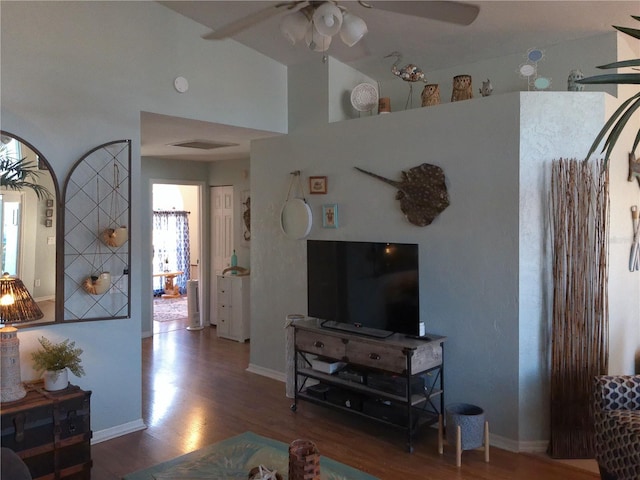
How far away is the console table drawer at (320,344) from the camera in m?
3.94

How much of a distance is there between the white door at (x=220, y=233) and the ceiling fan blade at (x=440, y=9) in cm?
526

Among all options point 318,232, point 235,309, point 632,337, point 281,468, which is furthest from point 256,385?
point 632,337

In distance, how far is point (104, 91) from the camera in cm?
368

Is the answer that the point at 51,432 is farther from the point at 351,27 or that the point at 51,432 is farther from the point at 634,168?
the point at 634,168

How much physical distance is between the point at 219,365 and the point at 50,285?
2417 mm

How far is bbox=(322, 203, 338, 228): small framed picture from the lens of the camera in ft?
14.8

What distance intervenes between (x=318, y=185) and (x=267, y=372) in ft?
6.31

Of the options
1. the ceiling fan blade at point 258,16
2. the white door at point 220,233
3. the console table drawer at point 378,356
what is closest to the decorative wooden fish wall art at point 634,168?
the console table drawer at point 378,356

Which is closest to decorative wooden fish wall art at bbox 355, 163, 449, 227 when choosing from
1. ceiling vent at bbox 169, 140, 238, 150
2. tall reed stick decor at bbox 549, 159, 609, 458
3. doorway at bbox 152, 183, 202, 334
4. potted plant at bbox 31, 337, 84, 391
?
tall reed stick decor at bbox 549, 159, 609, 458

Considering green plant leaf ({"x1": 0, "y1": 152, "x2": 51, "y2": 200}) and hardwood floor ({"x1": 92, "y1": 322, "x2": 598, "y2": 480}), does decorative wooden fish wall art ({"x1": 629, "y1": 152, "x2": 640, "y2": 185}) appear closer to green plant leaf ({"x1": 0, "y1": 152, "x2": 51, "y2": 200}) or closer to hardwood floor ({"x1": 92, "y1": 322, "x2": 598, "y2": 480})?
hardwood floor ({"x1": 92, "y1": 322, "x2": 598, "y2": 480})

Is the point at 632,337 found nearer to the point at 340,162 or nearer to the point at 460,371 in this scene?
the point at 460,371

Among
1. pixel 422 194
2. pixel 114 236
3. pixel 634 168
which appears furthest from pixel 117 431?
pixel 634 168

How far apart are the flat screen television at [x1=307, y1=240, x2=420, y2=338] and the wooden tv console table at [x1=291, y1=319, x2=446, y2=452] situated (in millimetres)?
127

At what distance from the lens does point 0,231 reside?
3.21 meters
